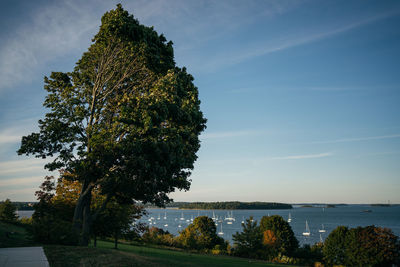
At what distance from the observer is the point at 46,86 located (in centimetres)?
1748

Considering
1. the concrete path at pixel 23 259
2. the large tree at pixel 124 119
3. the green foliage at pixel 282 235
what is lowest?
the green foliage at pixel 282 235

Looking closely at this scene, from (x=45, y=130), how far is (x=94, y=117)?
2906mm

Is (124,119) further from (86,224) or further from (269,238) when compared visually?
(269,238)

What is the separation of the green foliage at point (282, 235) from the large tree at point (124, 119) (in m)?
39.2

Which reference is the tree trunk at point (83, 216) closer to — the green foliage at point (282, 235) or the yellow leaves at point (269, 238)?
the yellow leaves at point (269, 238)

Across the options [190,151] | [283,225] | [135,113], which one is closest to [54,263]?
[135,113]

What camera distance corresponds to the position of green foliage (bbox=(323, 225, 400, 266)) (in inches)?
1328

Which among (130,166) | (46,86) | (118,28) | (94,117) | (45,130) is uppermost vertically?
(118,28)

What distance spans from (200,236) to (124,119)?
44.3 m

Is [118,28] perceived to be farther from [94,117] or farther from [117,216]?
[117,216]

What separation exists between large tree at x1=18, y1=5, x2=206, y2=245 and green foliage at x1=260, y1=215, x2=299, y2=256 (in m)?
39.2

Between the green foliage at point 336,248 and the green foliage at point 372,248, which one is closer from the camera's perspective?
the green foliage at point 372,248

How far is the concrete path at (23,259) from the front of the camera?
8186mm

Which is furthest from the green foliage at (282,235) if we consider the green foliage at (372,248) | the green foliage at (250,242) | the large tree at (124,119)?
the large tree at (124,119)
